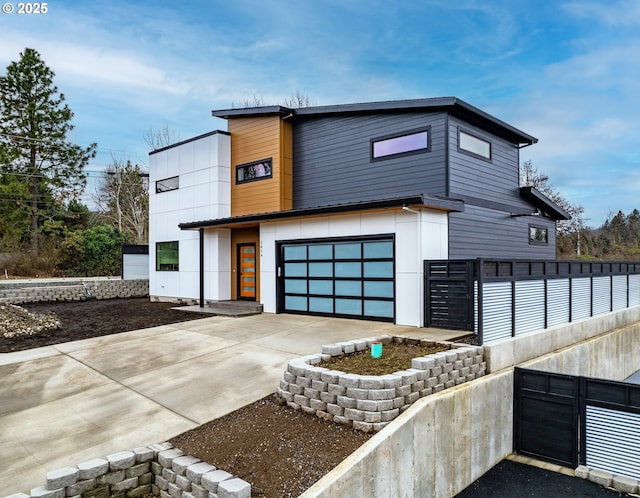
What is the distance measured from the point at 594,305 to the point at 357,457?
366 inches

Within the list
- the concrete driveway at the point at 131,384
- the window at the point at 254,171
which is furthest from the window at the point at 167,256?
the concrete driveway at the point at 131,384

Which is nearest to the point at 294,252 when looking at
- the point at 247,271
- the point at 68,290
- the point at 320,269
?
the point at 320,269

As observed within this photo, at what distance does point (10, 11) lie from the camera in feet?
28.7

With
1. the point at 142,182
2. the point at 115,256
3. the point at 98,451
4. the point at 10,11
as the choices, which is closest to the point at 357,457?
the point at 98,451

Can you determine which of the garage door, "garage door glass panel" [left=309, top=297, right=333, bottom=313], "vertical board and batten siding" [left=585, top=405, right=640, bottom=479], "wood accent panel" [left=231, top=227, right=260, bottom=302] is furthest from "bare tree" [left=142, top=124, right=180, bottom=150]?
"vertical board and batten siding" [left=585, top=405, right=640, bottom=479]

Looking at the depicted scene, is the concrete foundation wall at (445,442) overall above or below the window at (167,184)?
below

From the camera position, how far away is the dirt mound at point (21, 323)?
848cm

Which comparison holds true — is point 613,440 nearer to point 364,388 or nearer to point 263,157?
point 364,388

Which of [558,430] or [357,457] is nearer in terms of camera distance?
[357,457]

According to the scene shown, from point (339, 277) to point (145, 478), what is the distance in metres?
6.47

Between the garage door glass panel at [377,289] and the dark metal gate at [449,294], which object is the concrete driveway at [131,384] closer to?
the dark metal gate at [449,294]

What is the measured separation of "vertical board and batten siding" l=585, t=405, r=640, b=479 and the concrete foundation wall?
107cm

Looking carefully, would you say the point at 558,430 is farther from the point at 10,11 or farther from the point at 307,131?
the point at 10,11

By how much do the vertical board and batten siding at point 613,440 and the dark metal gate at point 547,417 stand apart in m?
0.19
